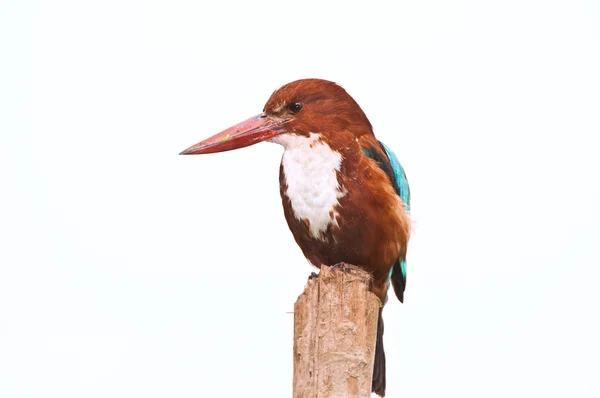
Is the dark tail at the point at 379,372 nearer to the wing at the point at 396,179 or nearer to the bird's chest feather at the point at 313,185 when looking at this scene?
the wing at the point at 396,179

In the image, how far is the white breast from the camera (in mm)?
7023

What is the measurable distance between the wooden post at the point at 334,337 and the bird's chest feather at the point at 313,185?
1351 millimetres

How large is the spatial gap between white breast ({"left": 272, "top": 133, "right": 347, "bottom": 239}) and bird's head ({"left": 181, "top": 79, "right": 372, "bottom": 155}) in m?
0.15

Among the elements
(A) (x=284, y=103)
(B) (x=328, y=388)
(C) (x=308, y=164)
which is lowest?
(B) (x=328, y=388)

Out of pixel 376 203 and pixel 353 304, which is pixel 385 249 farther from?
pixel 353 304

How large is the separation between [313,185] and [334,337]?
6.19 feet

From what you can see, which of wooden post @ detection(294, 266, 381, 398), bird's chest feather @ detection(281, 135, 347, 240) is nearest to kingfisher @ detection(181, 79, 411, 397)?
bird's chest feather @ detection(281, 135, 347, 240)

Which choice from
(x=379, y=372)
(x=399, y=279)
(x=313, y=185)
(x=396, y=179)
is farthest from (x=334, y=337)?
(x=399, y=279)

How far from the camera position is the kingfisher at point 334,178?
Result: 23.1 feet

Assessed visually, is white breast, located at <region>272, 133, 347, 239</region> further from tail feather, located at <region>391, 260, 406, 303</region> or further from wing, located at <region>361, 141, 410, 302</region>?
tail feather, located at <region>391, 260, 406, 303</region>

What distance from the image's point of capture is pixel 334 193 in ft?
23.0

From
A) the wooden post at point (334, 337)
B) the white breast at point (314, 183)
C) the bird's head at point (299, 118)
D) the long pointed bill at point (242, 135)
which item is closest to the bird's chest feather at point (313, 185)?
the white breast at point (314, 183)

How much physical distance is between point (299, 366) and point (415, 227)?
2433mm

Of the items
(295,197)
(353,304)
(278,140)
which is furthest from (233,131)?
(353,304)
